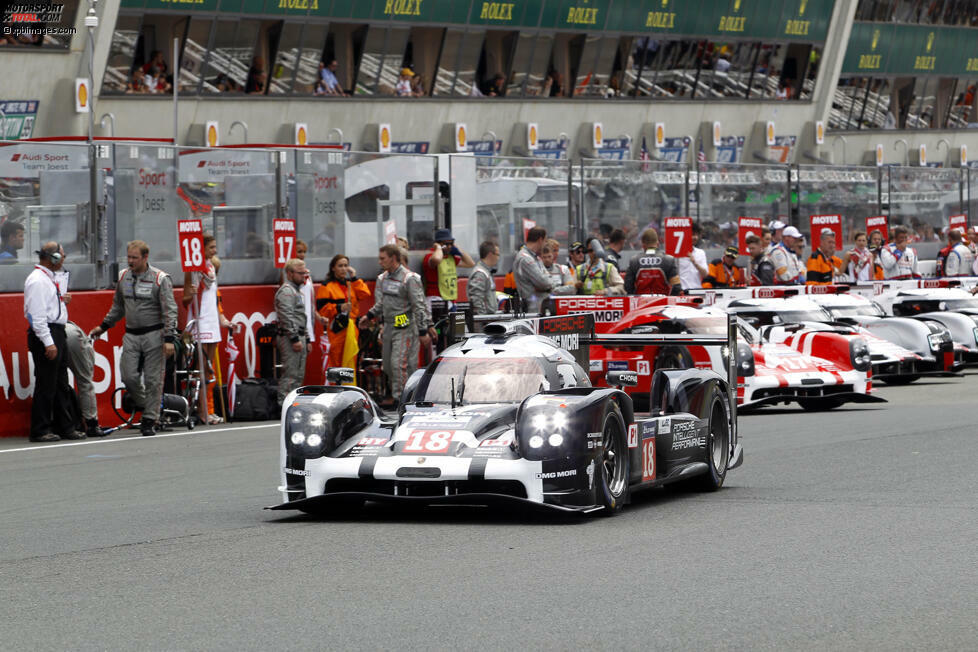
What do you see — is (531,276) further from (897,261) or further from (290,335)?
(897,261)

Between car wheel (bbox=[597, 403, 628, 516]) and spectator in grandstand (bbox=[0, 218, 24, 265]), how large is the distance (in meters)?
8.62

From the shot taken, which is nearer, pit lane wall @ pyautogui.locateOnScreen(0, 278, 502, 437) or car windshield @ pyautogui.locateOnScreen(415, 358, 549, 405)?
car windshield @ pyautogui.locateOnScreen(415, 358, 549, 405)

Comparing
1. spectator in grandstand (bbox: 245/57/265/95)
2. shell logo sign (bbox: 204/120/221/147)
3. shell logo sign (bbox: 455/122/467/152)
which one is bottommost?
shell logo sign (bbox: 204/120/221/147)

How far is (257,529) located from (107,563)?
1303mm

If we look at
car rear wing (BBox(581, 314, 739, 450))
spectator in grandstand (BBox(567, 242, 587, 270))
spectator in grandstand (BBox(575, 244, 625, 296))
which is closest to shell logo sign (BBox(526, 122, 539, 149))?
spectator in grandstand (BBox(567, 242, 587, 270))

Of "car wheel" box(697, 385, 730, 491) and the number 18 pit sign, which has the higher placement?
the number 18 pit sign

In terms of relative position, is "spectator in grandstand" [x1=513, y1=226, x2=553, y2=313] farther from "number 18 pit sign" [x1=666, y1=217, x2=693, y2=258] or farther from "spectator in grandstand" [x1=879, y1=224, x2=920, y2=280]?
"spectator in grandstand" [x1=879, y1=224, x2=920, y2=280]

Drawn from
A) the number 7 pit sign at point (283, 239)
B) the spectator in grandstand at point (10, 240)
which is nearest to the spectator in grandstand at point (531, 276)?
the number 7 pit sign at point (283, 239)

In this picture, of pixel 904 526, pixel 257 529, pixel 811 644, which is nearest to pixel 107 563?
pixel 257 529

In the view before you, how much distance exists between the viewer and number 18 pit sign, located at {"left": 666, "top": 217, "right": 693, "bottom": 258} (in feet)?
82.4

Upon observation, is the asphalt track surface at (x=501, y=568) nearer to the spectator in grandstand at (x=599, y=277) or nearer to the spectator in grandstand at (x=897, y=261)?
the spectator in grandstand at (x=599, y=277)

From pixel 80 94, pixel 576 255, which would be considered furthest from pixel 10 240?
pixel 80 94

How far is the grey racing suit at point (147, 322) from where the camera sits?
1580 cm

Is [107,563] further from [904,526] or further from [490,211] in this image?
[490,211]
